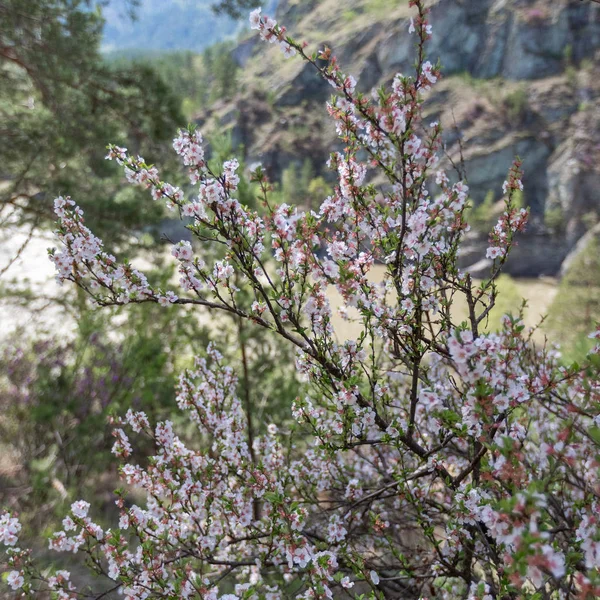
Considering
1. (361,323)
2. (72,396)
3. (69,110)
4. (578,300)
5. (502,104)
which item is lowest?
(72,396)

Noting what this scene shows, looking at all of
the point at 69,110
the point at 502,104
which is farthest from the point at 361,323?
the point at 502,104

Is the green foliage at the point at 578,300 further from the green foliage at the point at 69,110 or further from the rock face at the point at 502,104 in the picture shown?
the rock face at the point at 502,104

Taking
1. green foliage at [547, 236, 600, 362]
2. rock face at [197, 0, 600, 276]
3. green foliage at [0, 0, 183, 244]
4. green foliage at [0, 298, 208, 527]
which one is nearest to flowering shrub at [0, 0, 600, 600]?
green foliage at [0, 298, 208, 527]

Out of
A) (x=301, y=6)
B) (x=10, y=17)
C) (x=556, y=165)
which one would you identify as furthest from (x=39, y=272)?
(x=301, y=6)

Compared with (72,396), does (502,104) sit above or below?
above

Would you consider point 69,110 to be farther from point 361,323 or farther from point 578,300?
point 578,300

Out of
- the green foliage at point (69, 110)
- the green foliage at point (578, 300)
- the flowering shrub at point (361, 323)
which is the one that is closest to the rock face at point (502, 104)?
the green foliage at point (578, 300)

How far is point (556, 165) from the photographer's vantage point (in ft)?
145

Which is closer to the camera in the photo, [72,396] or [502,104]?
[72,396]

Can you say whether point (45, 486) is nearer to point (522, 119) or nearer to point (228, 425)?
point (228, 425)

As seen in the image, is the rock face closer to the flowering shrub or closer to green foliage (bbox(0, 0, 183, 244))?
green foliage (bbox(0, 0, 183, 244))

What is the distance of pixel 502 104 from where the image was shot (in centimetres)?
5303

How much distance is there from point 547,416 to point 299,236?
285 centimetres

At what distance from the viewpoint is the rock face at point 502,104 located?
140 feet
